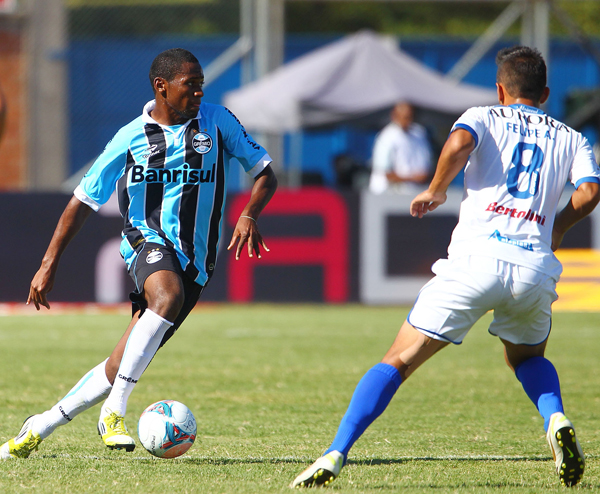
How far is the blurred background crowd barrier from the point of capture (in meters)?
11.9

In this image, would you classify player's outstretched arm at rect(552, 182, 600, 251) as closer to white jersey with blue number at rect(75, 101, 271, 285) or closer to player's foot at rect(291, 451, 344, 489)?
player's foot at rect(291, 451, 344, 489)

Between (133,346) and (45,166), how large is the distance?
43.4 feet

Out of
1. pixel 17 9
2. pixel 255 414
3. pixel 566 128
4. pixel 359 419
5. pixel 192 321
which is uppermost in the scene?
pixel 17 9

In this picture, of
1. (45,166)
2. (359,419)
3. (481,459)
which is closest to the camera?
(359,419)

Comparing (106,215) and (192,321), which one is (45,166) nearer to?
(106,215)

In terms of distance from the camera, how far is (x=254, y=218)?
442cm

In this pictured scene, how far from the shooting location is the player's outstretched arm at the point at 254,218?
429 cm

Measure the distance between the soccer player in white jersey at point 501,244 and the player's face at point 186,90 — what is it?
4.17 feet

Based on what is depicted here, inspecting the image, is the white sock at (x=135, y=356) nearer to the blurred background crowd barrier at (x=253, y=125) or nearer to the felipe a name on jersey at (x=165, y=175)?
the felipe a name on jersey at (x=165, y=175)

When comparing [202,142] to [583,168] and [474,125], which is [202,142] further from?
[583,168]

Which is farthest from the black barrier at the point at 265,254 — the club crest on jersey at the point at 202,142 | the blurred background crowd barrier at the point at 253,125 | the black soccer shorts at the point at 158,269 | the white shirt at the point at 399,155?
the black soccer shorts at the point at 158,269

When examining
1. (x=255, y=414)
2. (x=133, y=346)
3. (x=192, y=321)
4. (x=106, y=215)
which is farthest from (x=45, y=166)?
(x=133, y=346)

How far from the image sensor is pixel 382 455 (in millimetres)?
4590

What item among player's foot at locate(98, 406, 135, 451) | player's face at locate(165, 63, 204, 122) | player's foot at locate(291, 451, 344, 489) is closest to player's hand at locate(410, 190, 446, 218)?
player's foot at locate(291, 451, 344, 489)
